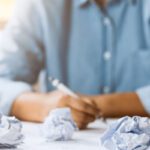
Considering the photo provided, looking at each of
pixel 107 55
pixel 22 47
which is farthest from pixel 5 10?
pixel 107 55

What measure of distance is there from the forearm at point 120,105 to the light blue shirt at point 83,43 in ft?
0.64

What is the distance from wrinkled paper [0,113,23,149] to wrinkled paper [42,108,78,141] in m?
0.08

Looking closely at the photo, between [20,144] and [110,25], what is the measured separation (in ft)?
2.40

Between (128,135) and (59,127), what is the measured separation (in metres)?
0.17

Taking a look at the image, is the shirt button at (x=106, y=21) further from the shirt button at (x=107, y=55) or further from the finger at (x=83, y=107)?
the finger at (x=83, y=107)

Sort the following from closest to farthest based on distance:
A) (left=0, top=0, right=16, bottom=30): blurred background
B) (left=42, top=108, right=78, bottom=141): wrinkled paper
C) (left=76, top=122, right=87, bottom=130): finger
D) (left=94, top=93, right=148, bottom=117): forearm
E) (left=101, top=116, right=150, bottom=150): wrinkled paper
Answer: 1. (left=101, top=116, right=150, bottom=150): wrinkled paper
2. (left=42, top=108, right=78, bottom=141): wrinkled paper
3. (left=76, top=122, right=87, bottom=130): finger
4. (left=94, top=93, right=148, bottom=117): forearm
5. (left=0, top=0, right=16, bottom=30): blurred background

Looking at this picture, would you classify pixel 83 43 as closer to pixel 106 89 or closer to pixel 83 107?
pixel 106 89

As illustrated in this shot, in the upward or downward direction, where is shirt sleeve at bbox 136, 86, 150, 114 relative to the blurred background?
downward

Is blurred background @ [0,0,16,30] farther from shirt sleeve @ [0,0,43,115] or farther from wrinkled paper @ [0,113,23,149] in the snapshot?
wrinkled paper @ [0,113,23,149]

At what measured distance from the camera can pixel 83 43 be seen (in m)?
1.36

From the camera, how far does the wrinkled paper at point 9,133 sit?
64 centimetres

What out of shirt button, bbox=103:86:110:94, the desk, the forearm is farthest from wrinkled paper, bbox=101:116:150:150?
shirt button, bbox=103:86:110:94

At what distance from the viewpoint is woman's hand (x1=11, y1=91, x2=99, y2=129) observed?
95 cm

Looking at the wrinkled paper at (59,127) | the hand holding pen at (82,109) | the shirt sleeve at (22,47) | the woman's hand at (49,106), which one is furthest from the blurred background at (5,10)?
the wrinkled paper at (59,127)
